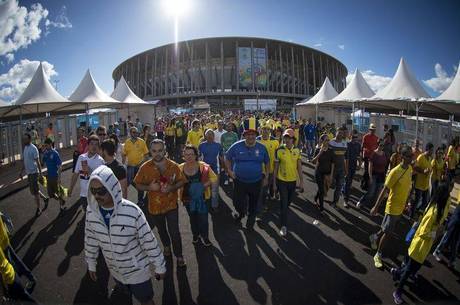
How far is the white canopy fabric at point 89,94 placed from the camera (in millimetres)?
15322

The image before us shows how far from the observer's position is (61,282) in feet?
12.0

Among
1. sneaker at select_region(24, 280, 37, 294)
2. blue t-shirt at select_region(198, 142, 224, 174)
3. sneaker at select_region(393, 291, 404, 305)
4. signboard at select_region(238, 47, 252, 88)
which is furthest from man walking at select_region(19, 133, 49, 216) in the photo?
signboard at select_region(238, 47, 252, 88)

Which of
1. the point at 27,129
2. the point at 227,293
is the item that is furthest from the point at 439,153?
the point at 27,129

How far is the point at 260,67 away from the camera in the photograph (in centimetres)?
6481

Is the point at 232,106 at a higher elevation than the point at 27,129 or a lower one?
higher

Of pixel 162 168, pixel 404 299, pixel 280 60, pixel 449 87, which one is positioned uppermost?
pixel 280 60

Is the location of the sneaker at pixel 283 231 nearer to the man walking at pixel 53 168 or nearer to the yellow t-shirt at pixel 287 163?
the yellow t-shirt at pixel 287 163

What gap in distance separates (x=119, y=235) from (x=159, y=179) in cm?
146

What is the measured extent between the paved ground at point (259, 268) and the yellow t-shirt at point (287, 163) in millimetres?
1074

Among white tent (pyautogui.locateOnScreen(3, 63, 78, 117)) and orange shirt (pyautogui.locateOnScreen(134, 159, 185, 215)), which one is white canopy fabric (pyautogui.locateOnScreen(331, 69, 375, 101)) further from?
white tent (pyautogui.locateOnScreen(3, 63, 78, 117))

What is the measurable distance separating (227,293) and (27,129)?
13457mm

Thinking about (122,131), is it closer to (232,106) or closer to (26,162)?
(26,162)

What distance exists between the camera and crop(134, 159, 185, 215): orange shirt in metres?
3.68

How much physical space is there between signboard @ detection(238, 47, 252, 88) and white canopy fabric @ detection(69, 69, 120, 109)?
50673 mm
